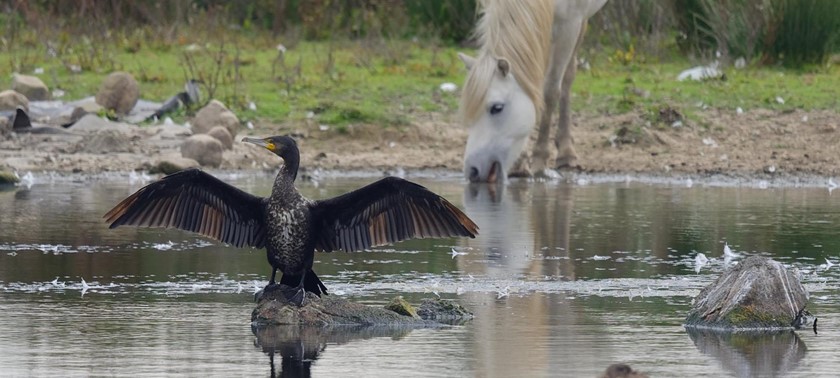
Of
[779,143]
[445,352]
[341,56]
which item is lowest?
[445,352]

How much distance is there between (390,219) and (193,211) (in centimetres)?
97

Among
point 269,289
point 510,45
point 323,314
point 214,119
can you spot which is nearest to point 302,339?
point 323,314

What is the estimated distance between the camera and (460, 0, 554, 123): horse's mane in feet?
45.9

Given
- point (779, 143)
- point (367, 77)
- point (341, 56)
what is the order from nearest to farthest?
point (779, 143) → point (367, 77) → point (341, 56)

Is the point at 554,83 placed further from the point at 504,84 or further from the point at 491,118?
A: the point at 491,118

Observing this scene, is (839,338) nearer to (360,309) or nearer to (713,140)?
Answer: (360,309)

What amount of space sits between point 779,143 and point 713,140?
64cm

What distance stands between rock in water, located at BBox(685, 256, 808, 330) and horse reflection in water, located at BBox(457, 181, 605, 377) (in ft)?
2.10

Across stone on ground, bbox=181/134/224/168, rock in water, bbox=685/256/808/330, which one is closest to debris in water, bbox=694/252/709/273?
rock in water, bbox=685/256/808/330

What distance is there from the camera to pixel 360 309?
8.06 metres

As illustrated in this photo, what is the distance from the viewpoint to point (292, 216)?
8.03 metres

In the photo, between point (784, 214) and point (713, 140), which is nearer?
point (784, 214)

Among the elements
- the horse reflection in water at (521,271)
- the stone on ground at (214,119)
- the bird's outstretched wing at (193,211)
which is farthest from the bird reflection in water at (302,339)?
the stone on ground at (214,119)

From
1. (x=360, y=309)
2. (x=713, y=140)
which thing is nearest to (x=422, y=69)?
(x=713, y=140)
